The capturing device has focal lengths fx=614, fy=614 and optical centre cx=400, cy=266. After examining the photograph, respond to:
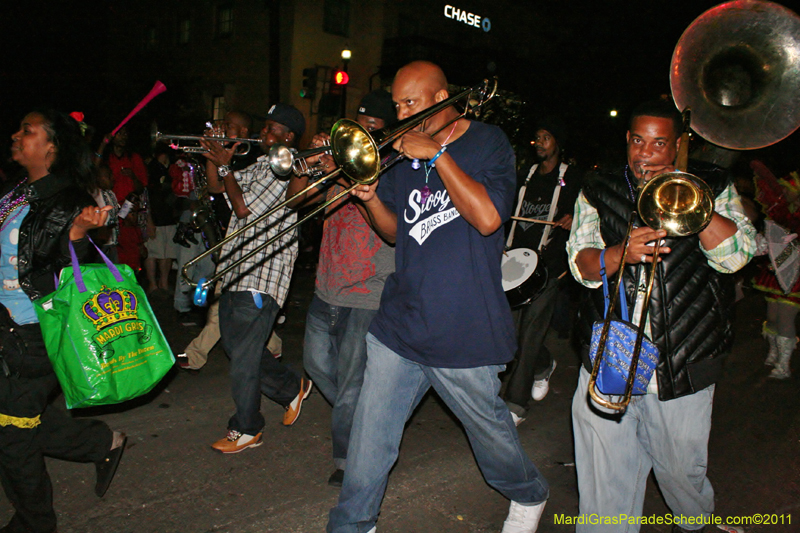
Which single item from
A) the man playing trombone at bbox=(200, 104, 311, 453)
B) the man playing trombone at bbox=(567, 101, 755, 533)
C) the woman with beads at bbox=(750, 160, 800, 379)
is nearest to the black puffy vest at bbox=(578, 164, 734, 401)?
the man playing trombone at bbox=(567, 101, 755, 533)

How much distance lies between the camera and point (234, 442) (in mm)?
3938

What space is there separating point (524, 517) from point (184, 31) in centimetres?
2624

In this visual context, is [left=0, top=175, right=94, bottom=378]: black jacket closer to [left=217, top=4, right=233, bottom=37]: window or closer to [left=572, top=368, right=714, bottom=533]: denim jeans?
[left=572, top=368, right=714, bottom=533]: denim jeans

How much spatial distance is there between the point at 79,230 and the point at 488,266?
77.2 inches

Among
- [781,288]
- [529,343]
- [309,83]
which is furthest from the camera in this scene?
[309,83]

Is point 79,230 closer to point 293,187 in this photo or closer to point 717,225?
point 293,187

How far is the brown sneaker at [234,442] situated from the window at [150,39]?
2653 cm

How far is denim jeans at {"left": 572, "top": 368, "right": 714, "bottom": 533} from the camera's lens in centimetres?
257

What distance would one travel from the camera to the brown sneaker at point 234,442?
3898 mm

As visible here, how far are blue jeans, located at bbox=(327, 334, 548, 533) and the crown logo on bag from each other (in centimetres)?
117

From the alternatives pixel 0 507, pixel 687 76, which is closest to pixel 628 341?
pixel 687 76

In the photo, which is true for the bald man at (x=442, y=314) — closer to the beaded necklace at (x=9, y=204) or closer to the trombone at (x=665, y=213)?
the trombone at (x=665, y=213)

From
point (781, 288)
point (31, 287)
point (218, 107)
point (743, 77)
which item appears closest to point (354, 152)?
point (31, 287)

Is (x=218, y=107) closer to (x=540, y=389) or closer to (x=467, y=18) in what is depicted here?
(x=467, y=18)
